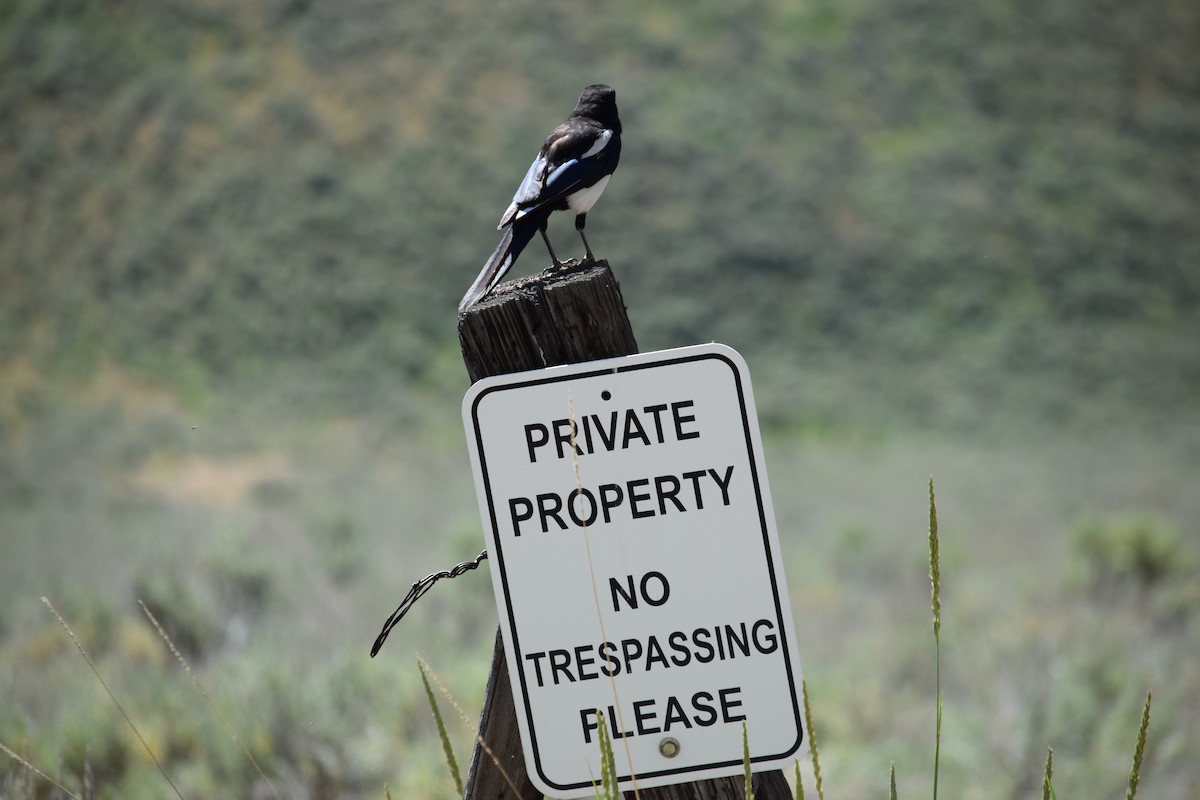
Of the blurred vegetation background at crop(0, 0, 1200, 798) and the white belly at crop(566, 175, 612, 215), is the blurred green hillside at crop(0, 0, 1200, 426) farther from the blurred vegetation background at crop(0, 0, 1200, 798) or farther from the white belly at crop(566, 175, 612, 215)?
the white belly at crop(566, 175, 612, 215)

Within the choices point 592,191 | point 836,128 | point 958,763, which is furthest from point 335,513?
point 836,128

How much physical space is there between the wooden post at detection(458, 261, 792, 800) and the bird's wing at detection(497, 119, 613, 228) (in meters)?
0.78

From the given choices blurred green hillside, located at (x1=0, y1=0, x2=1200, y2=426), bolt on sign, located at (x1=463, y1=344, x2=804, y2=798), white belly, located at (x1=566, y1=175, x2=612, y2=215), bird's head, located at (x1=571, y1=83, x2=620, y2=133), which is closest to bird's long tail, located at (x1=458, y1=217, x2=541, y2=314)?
white belly, located at (x1=566, y1=175, x2=612, y2=215)

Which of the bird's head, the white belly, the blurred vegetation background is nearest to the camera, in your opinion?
the white belly

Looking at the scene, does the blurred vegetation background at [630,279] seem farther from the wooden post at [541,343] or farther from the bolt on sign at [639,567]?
the bolt on sign at [639,567]

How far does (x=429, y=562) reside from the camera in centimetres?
1126

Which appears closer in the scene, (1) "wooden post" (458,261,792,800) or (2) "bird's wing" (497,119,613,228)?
(1) "wooden post" (458,261,792,800)

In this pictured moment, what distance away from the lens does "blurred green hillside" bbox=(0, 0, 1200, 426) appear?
72.0 ft

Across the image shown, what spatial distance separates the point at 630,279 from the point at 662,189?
3.02 metres

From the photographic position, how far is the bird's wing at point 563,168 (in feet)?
8.51

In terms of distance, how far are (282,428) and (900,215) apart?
551 inches

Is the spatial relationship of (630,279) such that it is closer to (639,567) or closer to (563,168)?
(563,168)

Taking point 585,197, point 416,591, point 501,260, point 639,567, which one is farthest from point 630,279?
point 639,567

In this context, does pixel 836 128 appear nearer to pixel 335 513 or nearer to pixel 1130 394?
pixel 1130 394
